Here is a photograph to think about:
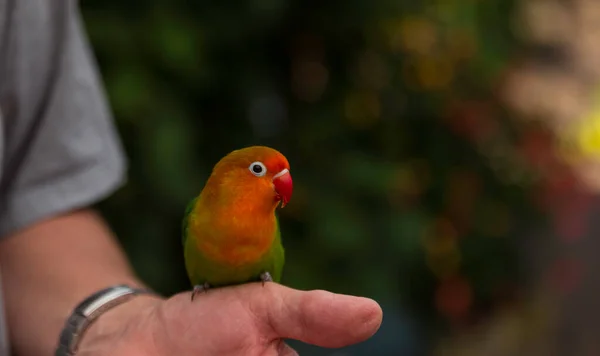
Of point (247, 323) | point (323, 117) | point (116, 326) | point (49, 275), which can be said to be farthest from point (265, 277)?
point (323, 117)

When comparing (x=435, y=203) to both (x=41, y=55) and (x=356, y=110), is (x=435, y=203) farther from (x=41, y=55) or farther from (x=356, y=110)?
(x=41, y=55)

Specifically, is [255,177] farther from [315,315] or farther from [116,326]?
[116,326]

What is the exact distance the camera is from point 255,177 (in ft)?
1.20

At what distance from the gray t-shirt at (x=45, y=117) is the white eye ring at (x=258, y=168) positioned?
0.36 metres

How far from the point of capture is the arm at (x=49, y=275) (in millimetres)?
630

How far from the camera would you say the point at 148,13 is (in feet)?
2.98

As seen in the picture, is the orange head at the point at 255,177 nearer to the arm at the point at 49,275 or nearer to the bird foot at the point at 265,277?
the bird foot at the point at 265,277

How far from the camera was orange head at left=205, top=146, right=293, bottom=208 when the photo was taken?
36 cm

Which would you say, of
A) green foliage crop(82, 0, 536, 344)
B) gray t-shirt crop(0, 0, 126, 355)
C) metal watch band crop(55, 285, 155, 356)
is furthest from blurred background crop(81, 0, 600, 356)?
metal watch band crop(55, 285, 155, 356)

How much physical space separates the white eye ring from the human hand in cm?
8

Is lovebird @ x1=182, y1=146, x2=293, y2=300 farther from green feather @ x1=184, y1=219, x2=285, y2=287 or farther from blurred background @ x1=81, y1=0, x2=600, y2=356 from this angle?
blurred background @ x1=81, y1=0, x2=600, y2=356

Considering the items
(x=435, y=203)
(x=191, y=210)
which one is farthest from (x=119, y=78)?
(x=435, y=203)

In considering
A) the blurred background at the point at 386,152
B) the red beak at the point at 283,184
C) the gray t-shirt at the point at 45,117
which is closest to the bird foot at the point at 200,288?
the red beak at the point at 283,184

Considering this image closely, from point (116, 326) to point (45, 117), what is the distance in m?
0.24
